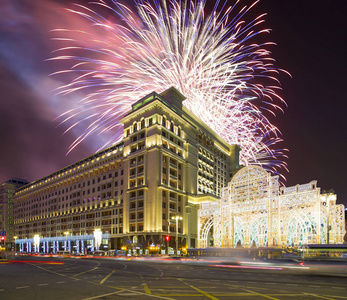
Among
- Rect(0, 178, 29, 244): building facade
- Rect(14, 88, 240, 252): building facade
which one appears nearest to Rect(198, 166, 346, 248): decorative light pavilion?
Rect(14, 88, 240, 252): building facade

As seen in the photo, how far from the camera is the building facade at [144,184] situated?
79.8 m

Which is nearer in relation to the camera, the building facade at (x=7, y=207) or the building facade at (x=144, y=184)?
the building facade at (x=144, y=184)

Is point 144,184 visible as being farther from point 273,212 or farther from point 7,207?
point 7,207

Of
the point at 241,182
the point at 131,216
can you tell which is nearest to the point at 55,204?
the point at 131,216

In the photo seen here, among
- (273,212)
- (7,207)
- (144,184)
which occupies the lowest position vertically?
(7,207)

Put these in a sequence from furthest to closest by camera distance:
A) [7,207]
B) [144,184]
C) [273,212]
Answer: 1. [7,207]
2. [144,184]
3. [273,212]

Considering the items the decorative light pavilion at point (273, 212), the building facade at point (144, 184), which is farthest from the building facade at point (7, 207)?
the decorative light pavilion at point (273, 212)

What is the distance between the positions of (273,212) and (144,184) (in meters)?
39.2

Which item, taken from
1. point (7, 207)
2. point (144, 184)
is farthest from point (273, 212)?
point (7, 207)

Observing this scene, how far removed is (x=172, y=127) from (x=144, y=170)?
14.9 m

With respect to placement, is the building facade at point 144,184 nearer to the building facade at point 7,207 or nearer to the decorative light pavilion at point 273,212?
the decorative light pavilion at point 273,212

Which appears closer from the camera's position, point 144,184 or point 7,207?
point 144,184

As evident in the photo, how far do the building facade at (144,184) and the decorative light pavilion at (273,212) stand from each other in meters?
9.62

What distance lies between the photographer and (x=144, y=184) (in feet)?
261
